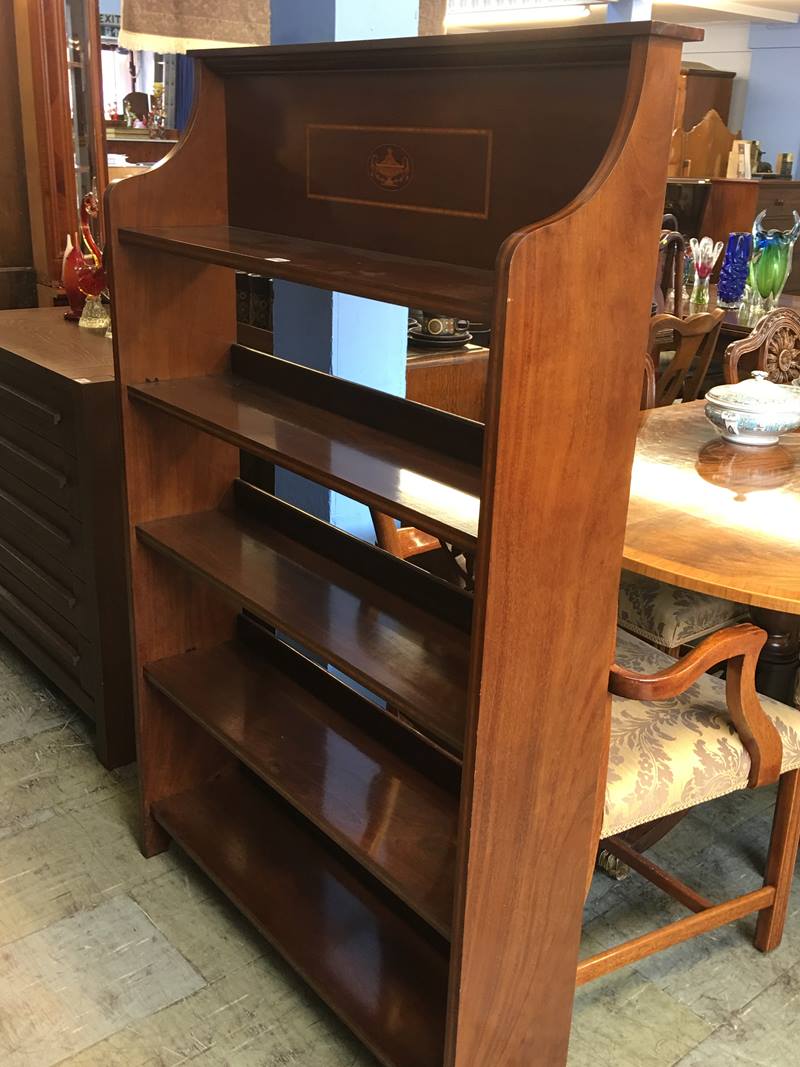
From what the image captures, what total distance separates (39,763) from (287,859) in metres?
0.79

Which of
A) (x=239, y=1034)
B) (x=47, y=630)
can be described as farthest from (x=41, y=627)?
(x=239, y=1034)

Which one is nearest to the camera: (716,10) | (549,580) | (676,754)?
(549,580)

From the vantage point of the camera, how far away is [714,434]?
2.50 m

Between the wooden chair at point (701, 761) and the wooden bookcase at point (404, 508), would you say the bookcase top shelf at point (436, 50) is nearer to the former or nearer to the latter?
the wooden bookcase at point (404, 508)

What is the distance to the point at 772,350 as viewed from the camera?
3.10 m

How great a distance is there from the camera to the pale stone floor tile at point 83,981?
1744 mm

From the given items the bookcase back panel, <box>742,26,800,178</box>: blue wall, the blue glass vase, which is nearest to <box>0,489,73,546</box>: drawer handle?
the bookcase back panel

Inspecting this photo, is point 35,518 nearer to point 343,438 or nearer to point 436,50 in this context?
A: point 343,438

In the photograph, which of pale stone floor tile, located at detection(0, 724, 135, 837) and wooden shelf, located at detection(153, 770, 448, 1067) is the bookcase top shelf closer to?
wooden shelf, located at detection(153, 770, 448, 1067)

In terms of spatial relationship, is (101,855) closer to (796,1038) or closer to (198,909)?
(198,909)

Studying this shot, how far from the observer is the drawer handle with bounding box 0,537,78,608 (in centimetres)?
249

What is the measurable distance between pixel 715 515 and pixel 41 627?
1.67 meters

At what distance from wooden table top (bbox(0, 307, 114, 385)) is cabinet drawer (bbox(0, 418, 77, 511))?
0.18 metres

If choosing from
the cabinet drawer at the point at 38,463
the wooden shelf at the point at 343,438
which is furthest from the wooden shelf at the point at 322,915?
the wooden shelf at the point at 343,438
